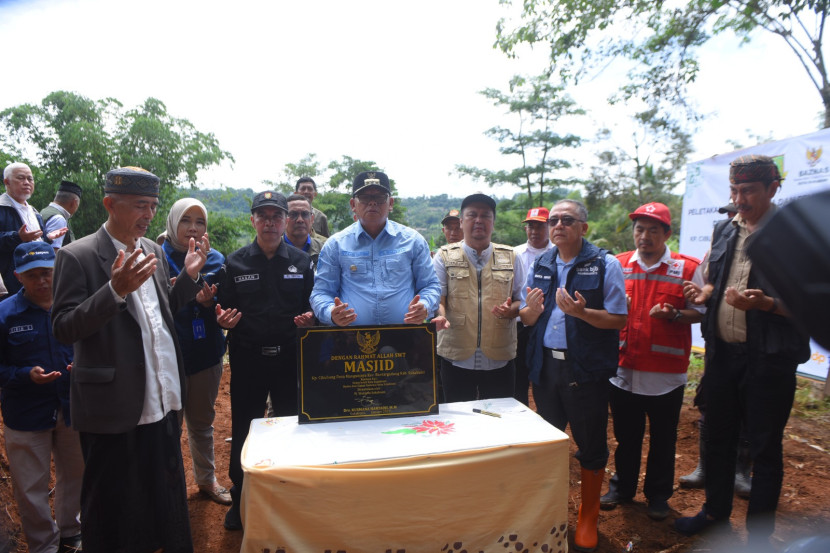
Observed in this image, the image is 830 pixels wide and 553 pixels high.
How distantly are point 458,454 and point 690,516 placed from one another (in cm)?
228

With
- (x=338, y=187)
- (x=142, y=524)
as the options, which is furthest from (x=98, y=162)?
(x=338, y=187)

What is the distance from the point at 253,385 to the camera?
323cm

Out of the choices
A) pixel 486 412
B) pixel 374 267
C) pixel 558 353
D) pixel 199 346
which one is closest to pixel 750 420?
pixel 558 353

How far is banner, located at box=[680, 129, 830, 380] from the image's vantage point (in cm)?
474

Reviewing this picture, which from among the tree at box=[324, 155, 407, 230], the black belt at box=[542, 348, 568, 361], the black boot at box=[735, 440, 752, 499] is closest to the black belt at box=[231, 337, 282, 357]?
the black belt at box=[542, 348, 568, 361]

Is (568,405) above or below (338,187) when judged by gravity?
below

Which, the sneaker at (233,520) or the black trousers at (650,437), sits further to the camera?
the black trousers at (650,437)

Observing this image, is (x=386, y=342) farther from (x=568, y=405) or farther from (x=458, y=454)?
(x=568, y=405)

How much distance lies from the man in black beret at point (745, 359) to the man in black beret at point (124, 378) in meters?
3.22

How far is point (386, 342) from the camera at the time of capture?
2.50 metres

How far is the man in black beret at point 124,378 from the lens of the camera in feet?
7.11

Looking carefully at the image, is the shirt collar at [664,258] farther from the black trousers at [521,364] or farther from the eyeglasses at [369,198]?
the eyeglasses at [369,198]

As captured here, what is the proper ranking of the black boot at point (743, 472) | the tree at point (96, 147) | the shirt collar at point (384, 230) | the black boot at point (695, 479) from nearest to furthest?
the shirt collar at point (384, 230)
the black boot at point (743, 472)
the black boot at point (695, 479)
the tree at point (96, 147)

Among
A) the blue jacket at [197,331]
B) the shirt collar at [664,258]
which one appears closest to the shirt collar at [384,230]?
the blue jacket at [197,331]
